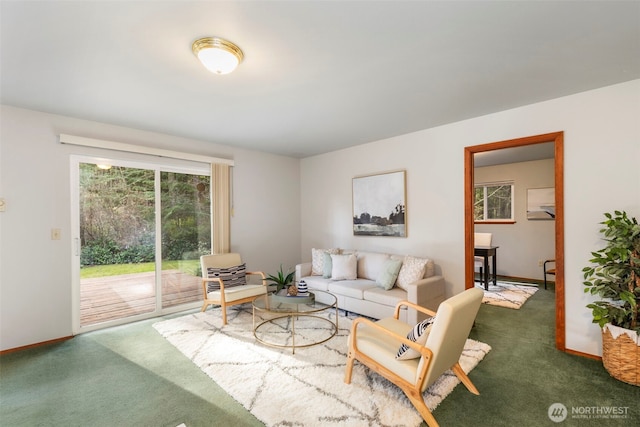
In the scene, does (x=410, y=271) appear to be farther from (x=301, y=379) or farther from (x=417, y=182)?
(x=301, y=379)

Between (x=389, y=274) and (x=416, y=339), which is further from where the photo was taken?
(x=389, y=274)

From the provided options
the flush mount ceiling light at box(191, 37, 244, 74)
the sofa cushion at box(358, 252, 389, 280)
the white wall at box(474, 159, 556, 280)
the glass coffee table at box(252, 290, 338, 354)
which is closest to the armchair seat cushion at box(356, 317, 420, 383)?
the glass coffee table at box(252, 290, 338, 354)

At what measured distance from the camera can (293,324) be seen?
2861 millimetres

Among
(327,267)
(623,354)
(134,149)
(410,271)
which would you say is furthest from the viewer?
(327,267)

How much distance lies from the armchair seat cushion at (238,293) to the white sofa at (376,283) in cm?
78

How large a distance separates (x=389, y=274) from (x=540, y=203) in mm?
4545

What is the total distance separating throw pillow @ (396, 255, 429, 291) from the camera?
3.56m

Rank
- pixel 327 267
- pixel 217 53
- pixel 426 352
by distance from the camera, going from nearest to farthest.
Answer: pixel 426 352 < pixel 217 53 < pixel 327 267

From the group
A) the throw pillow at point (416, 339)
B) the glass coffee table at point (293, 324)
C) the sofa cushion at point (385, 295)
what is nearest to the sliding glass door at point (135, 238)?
the glass coffee table at point (293, 324)

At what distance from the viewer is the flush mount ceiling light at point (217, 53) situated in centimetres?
193

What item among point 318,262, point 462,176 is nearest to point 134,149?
point 318,262

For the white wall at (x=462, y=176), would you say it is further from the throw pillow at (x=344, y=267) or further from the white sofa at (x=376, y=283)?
the throw pillow at (x=344, y=267)

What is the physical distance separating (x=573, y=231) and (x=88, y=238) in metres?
5.49

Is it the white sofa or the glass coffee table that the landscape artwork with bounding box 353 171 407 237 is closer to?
the white sofa
